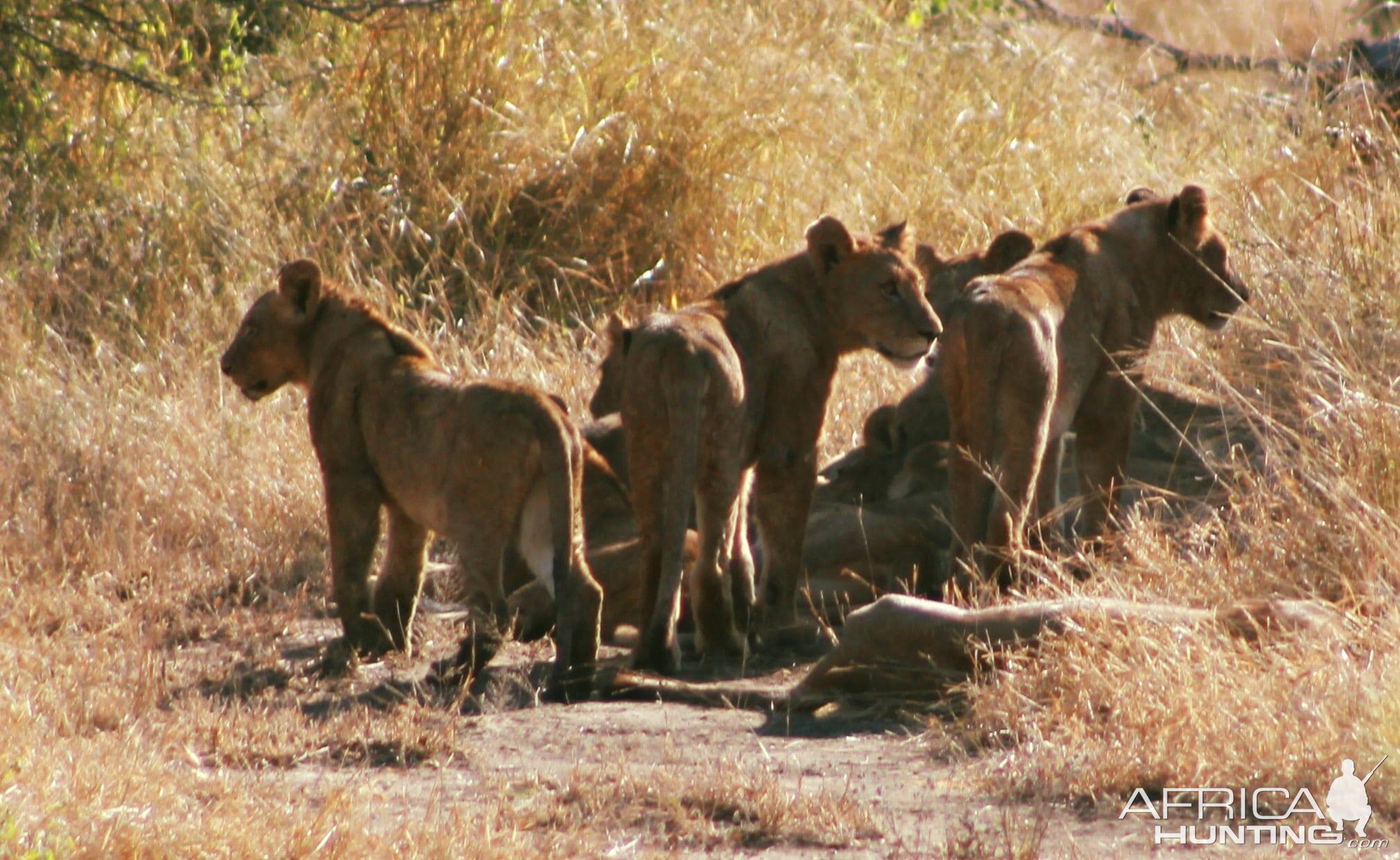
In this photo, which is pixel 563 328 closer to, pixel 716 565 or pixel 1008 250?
pixel 1008 250

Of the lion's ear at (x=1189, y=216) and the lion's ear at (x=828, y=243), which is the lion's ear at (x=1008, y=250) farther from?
the lion's ear at (x=828, y=243)

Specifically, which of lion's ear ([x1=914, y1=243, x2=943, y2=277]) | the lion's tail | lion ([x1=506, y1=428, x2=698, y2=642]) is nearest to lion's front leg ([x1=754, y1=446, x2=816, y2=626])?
lion ([x1=506, y1=428, x2=698, y2=642])

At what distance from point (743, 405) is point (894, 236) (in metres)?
1.15

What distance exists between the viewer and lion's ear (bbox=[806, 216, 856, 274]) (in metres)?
7.24

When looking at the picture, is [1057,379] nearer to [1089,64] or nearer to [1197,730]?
[1197,730]

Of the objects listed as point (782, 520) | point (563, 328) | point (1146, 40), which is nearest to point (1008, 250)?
point (782, 520)

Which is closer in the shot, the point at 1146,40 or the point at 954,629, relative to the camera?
the point at 954,629

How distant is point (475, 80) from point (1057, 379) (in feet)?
17.3

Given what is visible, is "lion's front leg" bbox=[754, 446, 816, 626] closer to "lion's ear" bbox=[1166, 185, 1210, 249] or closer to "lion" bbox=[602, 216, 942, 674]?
"lion" bbox=[602, 216, 942, 674]

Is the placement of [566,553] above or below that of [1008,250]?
below

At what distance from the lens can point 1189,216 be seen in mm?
7934

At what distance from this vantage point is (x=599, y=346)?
1000cm

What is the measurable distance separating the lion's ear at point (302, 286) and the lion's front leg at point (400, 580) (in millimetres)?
840

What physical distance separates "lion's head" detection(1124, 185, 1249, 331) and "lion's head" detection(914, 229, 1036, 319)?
0.61 meters
